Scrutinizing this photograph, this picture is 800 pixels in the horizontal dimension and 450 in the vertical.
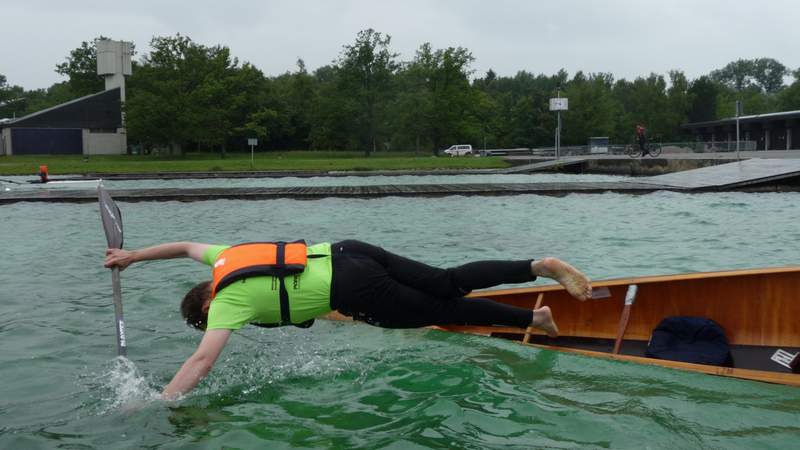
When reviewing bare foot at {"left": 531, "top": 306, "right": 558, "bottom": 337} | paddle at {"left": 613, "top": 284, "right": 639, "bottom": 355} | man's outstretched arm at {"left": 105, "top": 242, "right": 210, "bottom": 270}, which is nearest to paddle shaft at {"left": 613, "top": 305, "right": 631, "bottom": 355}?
paddle at {"left": 613, "top": 284, "right": 639, "bottom": 355}

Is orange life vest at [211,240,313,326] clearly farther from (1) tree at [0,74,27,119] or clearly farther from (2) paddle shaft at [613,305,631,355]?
(1) tree at [0,74,27,119]

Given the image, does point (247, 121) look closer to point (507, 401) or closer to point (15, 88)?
point (507, 401)

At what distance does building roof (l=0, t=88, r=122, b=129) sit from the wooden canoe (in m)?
77.9

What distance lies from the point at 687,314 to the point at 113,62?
82.0 metres

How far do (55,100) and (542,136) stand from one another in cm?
7752

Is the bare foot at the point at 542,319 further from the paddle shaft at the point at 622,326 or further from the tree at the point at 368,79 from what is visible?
the tree at the point at 368,79

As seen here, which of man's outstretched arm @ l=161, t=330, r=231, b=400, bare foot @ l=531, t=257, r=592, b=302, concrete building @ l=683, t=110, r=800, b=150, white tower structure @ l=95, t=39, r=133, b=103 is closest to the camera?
man's outstretched arm @ l=161, t=330, r=231, b=400

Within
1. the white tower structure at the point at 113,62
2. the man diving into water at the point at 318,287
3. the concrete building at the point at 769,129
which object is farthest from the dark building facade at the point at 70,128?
the man diving into water at the point at 318,287

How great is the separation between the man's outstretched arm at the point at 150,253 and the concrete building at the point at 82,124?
7705cm

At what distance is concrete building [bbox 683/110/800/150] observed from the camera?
2520 inches

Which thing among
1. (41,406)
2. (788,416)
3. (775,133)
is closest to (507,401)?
(788,416)

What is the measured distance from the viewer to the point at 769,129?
6881 centimetres

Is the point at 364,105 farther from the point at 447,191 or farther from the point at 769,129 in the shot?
the point at 447,191

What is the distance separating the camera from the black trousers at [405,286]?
220 inches
